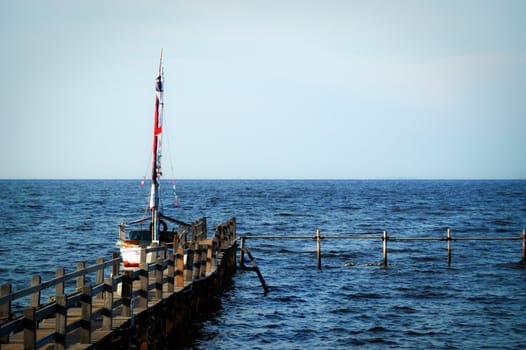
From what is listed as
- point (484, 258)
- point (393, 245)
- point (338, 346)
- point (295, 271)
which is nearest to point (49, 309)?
point (338, 346)

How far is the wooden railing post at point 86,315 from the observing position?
11.0 metres

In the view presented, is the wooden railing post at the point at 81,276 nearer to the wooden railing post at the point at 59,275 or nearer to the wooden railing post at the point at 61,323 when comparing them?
the wooden railing post at the point at 59,275

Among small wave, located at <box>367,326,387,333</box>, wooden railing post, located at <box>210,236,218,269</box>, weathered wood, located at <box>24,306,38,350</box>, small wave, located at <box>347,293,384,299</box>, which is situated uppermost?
weathered wood, located at <box>24,306,38,350</box>

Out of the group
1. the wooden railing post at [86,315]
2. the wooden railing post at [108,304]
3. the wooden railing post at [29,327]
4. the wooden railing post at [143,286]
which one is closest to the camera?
the wooden railing post at [29,327]

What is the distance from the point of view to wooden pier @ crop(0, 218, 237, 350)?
33.3 ft

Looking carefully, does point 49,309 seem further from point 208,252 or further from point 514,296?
point 514,296

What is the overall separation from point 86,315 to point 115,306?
1712 millimetres

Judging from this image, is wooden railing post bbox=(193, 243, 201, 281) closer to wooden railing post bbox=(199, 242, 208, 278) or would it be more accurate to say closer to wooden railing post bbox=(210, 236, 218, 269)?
wooden railing post bbox=(199, 242, 208, 278)

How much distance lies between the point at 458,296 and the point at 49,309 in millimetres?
19470

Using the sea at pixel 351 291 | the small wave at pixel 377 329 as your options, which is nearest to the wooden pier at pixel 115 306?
the sea at pixel 351 291

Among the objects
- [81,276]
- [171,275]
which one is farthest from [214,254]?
[81,276]

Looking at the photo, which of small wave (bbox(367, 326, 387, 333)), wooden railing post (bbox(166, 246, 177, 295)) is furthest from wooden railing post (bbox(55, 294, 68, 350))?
small wave (bbox(367, 326, 387, 333))

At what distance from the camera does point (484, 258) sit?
122 ft

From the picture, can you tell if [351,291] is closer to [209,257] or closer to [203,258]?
[209,257]
